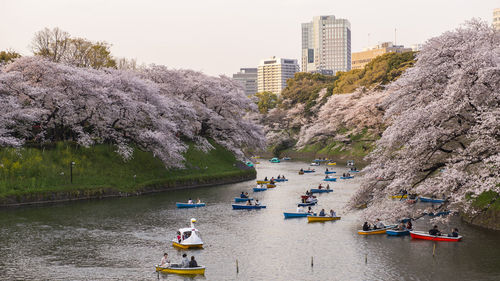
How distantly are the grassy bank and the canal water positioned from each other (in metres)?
3.62

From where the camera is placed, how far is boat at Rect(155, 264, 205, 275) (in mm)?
30984

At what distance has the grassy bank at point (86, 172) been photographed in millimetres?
54062

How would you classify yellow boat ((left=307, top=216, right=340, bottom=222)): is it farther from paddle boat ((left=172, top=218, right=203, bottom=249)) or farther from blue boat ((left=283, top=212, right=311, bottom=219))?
paddle boat ((left=172, top=218, right=203, bottom=249))

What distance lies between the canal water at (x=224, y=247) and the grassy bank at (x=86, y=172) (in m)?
3.62

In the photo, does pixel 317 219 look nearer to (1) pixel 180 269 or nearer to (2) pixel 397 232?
(2) pixel 397 232

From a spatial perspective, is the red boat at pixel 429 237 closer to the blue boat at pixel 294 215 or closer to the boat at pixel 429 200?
the blue boat at pixel 294 215

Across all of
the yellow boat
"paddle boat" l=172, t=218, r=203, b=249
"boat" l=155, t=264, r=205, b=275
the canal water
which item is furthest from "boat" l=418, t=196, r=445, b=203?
"boat" l=155, t=264, r=205, b=275

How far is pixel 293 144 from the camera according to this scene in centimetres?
14000

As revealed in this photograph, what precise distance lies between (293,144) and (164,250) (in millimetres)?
104750

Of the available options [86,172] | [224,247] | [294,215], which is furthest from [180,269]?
[86,172]

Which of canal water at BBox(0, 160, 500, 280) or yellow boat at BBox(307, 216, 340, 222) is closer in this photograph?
canal water at BBox(0, 160, 500, 280)

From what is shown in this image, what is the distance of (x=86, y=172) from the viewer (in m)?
59.8

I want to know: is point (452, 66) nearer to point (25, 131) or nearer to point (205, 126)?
point (25, 131)

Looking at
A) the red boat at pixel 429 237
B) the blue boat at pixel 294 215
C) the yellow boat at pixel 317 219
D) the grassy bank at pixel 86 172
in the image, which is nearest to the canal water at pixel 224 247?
the red boat at pixel 429 237
